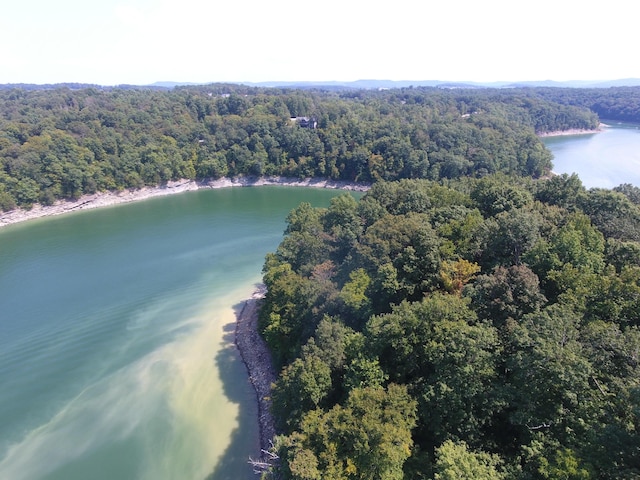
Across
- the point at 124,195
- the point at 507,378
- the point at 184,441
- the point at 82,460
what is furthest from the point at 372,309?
the point at 124,195

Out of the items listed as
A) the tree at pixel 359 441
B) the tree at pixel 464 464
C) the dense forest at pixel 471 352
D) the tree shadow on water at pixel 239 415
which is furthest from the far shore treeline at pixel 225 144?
the tree at pixel 464 464

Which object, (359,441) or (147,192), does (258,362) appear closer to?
(359,441)

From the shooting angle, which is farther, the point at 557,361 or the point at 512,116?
the point at 512,116

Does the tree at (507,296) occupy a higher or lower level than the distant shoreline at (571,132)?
higher

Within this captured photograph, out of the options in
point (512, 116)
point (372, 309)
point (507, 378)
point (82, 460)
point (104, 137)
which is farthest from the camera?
point (512, 116)

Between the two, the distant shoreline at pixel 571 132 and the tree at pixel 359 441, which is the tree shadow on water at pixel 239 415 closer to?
the tree at pixel 359 441

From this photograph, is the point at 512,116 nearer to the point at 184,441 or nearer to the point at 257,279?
the point at 257,279
